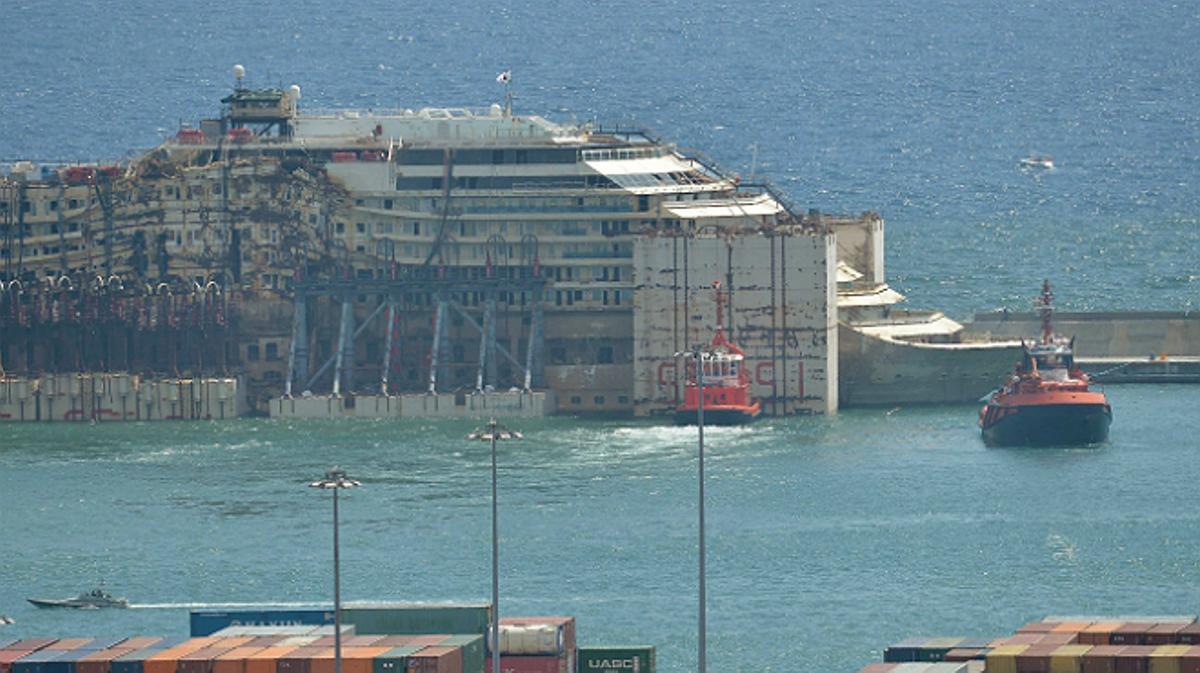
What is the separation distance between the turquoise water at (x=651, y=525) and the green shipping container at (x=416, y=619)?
15.6 feet

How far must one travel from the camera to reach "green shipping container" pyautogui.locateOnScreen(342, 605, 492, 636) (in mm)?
106250

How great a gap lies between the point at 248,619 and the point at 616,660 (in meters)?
8.69

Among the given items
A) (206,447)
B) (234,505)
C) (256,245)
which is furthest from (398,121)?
(234,505)

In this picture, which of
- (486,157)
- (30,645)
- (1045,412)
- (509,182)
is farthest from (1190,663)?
(486,157)

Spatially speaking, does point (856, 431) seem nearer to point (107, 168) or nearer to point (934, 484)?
point (934, 484)

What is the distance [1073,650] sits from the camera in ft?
328

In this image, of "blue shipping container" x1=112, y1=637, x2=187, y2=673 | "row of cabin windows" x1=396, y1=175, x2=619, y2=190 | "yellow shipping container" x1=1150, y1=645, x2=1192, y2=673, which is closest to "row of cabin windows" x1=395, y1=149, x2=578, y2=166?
"row of cabin windows" x1=396, y1=175, x2=619, y2=190

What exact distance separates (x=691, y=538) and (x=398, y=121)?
40460 mm

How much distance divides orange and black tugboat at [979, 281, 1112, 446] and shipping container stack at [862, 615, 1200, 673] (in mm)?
42208

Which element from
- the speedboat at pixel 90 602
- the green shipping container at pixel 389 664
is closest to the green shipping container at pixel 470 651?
the green shipping container at pixel 389 664

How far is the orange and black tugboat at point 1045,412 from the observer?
149 meters

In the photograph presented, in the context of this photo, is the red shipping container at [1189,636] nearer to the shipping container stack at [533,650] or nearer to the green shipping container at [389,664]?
the shipping container stack at [533,650]

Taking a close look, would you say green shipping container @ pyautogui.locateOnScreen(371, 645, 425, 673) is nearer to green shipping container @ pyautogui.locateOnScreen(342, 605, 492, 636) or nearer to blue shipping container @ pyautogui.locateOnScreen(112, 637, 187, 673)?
blue shipping container @ pyautogui.locateOnScreen(112, 637, 187, 673)

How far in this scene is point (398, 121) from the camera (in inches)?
6535
